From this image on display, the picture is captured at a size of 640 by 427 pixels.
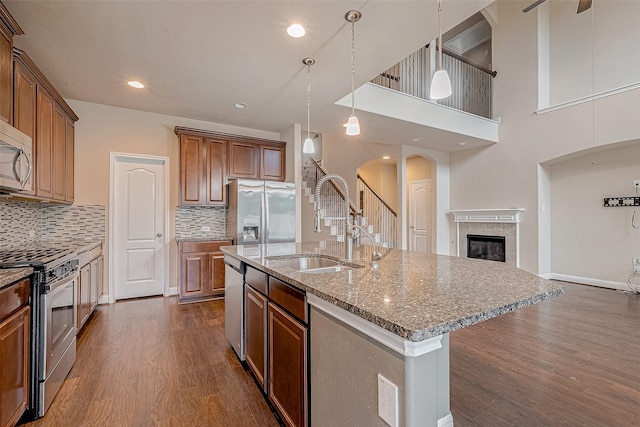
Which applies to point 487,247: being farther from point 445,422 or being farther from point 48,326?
point 48,326

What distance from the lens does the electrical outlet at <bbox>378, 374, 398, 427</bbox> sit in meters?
0.89

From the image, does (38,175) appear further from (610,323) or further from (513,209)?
(513,209)

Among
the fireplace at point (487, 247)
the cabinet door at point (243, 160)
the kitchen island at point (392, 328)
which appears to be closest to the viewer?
the kitchen island at point (392, 328)

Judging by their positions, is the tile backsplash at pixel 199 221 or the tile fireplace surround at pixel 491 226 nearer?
the tile backsplash at pixel 199 221

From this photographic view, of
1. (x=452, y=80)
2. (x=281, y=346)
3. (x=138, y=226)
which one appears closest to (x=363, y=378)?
(x=281, y=346)

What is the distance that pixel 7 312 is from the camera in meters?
1.54

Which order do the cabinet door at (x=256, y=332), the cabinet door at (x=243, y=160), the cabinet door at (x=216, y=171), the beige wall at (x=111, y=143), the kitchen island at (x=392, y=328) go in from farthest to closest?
the cabinet door at (x=243, y=160), the cabinet door at (x=216, y=171), the beige wall at (x=111, y=143), the cabinet door at (x=256, y=332), the kitchen island at (x=392, y=328)

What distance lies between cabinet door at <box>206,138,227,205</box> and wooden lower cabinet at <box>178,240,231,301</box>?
0.67 meters

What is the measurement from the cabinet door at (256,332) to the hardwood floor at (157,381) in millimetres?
160

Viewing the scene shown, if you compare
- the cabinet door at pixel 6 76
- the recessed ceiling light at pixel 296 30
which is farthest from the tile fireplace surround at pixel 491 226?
the cabinet door at pixel 6 76

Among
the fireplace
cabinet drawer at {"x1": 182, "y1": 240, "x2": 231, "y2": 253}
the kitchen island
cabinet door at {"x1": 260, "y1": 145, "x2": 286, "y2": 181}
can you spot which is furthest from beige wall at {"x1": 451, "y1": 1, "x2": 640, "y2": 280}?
cabinet drawer at {"x1": 182, "y1": 240, "x2": 231, "y2": 253}

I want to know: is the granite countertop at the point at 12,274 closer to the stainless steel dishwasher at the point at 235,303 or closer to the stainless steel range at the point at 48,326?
the stainless steel range at the point at 48,326

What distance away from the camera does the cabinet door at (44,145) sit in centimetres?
275

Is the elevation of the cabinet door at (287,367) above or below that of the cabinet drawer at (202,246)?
below
